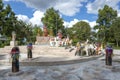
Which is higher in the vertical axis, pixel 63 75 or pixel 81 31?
pixel 81 31

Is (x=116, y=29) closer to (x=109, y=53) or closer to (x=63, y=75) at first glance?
(x=109, y=53)

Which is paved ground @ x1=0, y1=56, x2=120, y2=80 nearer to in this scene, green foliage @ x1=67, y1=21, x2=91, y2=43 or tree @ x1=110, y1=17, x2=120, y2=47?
tree @ x1=110, y1=17, x2=120, y2=47

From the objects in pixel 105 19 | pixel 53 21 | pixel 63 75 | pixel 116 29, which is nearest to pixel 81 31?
pixel 105 19

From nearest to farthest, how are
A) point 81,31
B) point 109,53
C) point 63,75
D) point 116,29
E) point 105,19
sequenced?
1. point 63,75
2. point 109,53
3. point 116,29
4. point 105,19
5. point 81,31

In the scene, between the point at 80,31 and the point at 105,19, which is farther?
the point at 80,31

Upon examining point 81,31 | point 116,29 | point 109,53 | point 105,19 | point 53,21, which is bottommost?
point 109,53

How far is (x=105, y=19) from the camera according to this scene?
58469mm

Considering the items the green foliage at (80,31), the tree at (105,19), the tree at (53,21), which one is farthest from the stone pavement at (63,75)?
the green foliage at (80,31)

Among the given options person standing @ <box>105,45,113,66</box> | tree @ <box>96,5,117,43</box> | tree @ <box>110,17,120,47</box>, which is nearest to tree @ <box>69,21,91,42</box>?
tree @ <box>96,5,117,43</box>

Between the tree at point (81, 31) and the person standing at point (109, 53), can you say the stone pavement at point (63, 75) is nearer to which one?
the person standing at point (109, 53)

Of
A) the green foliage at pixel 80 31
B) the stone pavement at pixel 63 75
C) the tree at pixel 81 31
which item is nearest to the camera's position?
the stone pavement at pixel 63 75

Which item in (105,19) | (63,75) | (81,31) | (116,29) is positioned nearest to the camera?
(63,75)

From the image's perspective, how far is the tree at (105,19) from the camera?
57466 millimetres

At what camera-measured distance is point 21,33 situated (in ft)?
180
